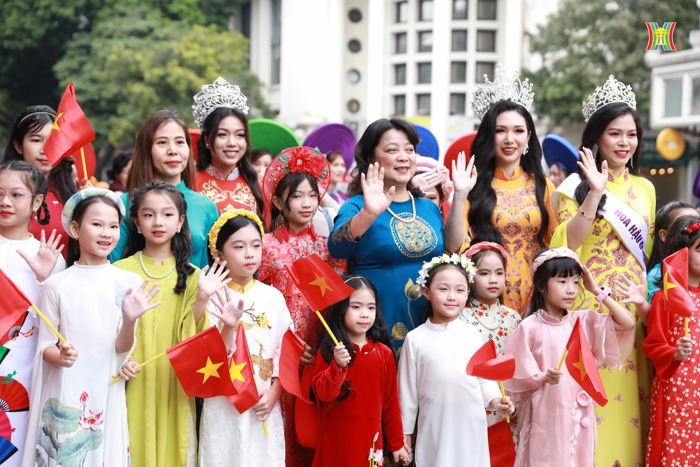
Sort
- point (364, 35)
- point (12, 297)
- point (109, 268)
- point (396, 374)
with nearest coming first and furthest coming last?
1. point (12, 297)
2. point (109, 268)
3. point (396, 374)
4. point (364, 35)

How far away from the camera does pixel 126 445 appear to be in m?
4.46

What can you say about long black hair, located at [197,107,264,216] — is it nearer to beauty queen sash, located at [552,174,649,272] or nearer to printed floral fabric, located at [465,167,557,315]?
printed floral fabric, located at [465,167,557,315]

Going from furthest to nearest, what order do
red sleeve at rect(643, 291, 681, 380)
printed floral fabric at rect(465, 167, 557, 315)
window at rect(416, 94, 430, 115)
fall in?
window at rect(416, 94, 430, 115) < printed floral fabric at rect(465, 167, 557, 315) < red sleeve at rect(643, 291, 681, 380)

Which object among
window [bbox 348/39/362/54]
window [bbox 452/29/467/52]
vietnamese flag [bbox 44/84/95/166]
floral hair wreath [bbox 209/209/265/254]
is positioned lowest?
floral hair wreath [bbox 209/209/265/254]

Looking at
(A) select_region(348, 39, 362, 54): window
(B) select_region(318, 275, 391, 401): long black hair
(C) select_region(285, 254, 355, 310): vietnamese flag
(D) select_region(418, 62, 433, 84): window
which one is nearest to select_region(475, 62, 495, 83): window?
(D) select_region(418, 62, 433, 84): window

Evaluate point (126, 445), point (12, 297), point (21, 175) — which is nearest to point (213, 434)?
point (126, 445)

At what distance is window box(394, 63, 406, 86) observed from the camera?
32.8m

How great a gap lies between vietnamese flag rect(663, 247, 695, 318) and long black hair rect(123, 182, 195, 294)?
2478 millimetres

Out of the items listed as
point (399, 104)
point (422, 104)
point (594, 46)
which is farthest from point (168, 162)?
point (399, 104)

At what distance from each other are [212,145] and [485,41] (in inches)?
1086

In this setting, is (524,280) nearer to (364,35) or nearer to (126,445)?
(126,445)

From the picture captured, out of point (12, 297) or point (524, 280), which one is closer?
point (12, 297)

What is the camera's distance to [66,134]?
206 inches

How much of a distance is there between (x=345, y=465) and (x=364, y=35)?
3205cm
